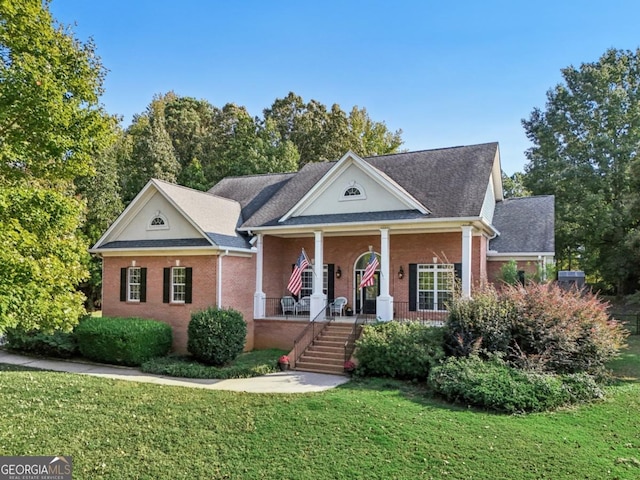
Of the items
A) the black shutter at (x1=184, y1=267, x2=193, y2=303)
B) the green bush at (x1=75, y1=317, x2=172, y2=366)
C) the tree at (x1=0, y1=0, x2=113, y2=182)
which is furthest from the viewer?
the black shutter at (x1=184, y1=267, x2=193, y2=303)

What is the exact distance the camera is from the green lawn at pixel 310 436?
23.3 feet

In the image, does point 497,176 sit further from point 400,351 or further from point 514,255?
point 400,351

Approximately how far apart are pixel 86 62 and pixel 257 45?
7.14m

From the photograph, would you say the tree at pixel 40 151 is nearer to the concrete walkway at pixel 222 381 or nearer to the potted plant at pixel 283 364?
the concrete walkway at pixel 222 381

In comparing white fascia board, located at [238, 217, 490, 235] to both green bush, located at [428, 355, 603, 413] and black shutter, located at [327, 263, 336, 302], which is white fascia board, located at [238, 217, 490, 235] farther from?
green bush, located at [428, 355, 603, 413]

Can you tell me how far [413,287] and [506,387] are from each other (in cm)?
828

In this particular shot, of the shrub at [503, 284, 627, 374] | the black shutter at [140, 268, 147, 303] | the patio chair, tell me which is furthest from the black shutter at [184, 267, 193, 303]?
the shrub at [503, 284, 627, 374]

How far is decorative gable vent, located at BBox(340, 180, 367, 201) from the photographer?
1764cm

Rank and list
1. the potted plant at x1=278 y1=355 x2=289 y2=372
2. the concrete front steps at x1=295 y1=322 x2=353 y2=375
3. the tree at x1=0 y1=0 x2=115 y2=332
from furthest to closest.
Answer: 1. the potted plant at x1=278 y1=355 x2=289 y2=372
2. the concrete front steps at x1=295 y1=322 x2=353 y2=375
3. the tree at x1=0 y1=0 x2=115 y2=332

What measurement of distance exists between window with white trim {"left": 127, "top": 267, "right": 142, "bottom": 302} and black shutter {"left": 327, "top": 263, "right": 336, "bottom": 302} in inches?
316

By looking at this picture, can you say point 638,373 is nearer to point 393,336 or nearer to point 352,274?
point 393,336

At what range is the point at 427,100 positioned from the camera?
750 inches

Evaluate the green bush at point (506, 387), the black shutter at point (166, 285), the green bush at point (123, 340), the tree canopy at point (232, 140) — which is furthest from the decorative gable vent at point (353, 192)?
the tree canopy at point (232, 140)

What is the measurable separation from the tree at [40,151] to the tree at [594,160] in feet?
98.7
